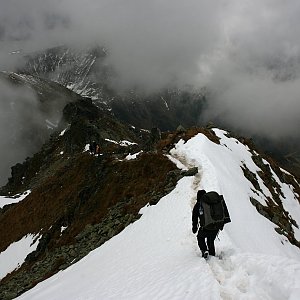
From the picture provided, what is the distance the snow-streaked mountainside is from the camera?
1398 centimetres

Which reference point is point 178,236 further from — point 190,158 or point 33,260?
point 33,260

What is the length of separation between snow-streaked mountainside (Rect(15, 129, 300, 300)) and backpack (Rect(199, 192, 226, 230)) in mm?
1704

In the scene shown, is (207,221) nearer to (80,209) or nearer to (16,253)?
(80,209)

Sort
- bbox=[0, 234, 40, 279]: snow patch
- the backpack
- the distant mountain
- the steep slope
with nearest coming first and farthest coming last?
the backpack → the distant mountain → the steep slope → bbox=[0, 234, 40, 279]: snow patch

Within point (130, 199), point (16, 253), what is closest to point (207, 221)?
point (130, 199)

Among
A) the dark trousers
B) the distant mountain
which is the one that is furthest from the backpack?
the distant mountain

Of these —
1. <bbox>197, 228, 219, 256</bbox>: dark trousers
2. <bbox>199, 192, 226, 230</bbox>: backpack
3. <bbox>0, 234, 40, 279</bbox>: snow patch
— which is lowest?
<bbox>197, 228, 219, 256</bbox>: dark trousers

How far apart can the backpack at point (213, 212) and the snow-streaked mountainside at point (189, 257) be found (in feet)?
5.59

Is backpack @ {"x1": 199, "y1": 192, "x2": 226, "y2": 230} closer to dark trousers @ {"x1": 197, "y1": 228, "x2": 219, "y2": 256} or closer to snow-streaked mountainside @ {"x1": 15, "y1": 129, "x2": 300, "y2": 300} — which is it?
dark trousers @ {"x1": 197, "y1": 228, "x2": 219, "y2": 256}

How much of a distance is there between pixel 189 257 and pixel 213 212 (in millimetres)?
3911

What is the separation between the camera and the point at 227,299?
13070 millimetres

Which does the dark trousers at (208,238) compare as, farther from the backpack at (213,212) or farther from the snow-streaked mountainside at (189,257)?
the snow-streaked mountainside at (189,257)

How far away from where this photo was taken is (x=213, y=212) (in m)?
16.1

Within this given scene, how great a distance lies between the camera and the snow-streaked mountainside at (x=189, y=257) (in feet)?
45.9
